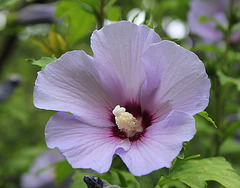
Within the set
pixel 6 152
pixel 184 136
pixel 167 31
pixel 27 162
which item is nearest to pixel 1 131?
pixel 6 152

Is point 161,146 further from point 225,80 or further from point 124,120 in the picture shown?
point 225,80

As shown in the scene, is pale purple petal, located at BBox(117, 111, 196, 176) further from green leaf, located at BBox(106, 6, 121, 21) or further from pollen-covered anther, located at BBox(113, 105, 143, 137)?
green leaf, located at BBox(106, 6, 121, 21)

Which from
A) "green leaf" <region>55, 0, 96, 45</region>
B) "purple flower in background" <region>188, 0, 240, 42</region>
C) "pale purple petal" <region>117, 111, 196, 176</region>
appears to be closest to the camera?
"pale purple petal" <region>117, 111, 196, 176</region>

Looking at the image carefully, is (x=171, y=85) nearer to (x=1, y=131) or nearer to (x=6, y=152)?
(x=6, y=152)

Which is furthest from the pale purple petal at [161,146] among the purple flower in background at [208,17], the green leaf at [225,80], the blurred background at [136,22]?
the purple flower in background at [208,17]

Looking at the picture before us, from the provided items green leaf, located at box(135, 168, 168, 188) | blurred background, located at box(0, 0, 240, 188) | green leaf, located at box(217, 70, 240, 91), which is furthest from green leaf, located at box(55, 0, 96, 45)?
green leaf, located at box(135, 168, 168, 188)

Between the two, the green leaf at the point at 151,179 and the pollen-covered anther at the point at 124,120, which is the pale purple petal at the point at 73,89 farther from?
the green leaf at the point at 151,179

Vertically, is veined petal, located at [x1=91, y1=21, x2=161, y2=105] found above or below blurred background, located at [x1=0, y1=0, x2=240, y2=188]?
above

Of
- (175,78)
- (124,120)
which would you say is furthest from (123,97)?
(175,78)
